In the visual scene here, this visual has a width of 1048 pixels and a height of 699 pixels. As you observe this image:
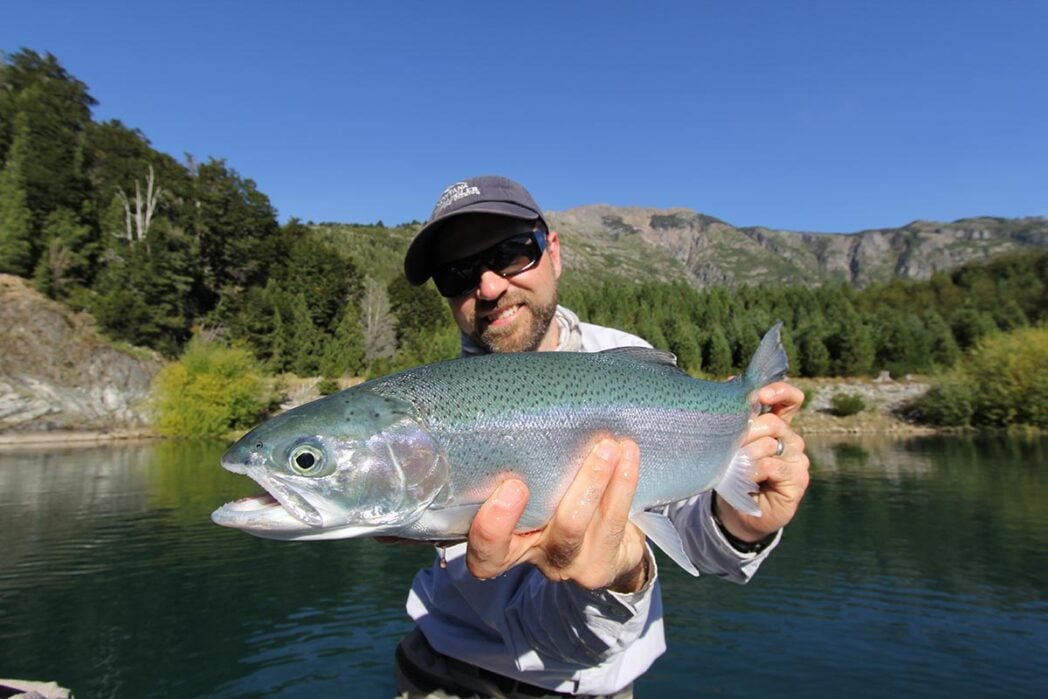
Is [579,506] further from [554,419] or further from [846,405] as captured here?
[846,405]

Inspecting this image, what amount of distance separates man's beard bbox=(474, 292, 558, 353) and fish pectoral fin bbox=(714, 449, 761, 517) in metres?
1.31

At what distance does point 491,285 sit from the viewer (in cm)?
383

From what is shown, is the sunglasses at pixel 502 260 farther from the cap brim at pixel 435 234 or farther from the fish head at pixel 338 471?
the fish head at pixel 338 471

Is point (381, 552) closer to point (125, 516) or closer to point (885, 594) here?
point (125, 516)

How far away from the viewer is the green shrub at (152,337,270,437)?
50844mm

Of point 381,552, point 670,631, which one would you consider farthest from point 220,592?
point 670,631

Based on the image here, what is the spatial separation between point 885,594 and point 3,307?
63.7 meters

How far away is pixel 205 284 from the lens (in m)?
72.1

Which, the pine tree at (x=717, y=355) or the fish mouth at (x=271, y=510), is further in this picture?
the pine tree at (x=717, y=355)

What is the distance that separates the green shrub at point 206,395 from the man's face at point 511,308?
52.8 meters

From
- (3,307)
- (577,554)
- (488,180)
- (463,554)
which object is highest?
(3,307)

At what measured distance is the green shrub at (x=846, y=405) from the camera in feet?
188

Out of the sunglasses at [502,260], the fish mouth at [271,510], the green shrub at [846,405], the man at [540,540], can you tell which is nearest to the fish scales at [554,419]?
the man at [540,540]

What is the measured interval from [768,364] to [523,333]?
146cm
